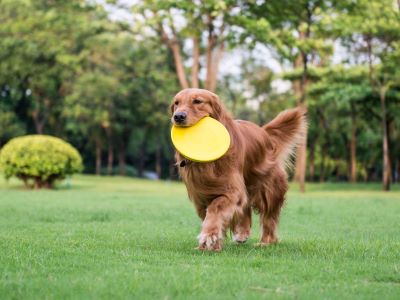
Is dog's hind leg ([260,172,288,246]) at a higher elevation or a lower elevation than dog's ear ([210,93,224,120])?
lower

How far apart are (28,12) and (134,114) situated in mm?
10204

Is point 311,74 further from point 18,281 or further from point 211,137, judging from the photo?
point 18,281

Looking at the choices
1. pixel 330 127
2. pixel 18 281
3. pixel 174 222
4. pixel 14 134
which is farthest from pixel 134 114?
pixel 18 281

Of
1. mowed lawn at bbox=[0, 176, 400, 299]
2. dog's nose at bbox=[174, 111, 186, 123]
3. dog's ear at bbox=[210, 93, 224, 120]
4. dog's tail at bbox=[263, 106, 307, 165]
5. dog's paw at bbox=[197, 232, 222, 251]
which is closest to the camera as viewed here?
mowed lawn at bbox=[0, 176, 400, 299]

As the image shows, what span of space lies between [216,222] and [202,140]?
87cm

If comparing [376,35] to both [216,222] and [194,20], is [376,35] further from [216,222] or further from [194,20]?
[216,222]

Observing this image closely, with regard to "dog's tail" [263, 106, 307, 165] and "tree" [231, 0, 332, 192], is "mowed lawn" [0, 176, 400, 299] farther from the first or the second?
"tree" [231, 0, 332, 192]

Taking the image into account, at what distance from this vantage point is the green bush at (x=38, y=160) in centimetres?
2391

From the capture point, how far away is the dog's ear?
277 inches

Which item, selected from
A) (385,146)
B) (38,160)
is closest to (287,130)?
(38,160)

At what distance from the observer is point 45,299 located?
4121 millimetres

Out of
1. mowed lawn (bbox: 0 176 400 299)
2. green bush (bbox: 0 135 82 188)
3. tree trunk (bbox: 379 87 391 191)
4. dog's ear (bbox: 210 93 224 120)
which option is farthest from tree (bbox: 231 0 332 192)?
dog's ear (bbox: 210 93 224 120)

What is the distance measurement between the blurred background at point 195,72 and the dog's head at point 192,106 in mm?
15946

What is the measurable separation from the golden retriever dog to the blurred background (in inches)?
596
